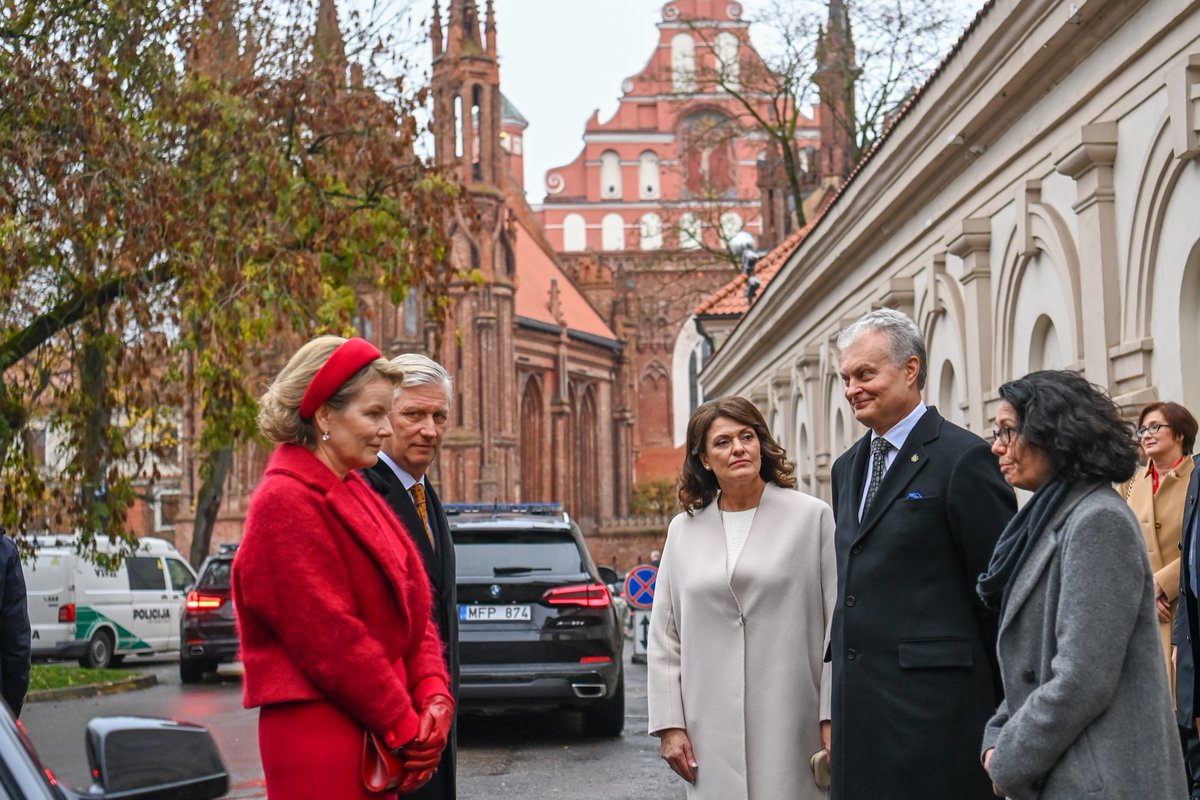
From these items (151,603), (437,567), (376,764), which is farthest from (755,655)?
(151,603)

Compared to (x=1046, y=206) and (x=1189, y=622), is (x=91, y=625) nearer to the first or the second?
(x=1046, y=206)

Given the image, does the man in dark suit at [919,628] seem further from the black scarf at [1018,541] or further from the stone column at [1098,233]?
the stone column at [1098,233]

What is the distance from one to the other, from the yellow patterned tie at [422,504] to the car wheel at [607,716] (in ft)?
24.6

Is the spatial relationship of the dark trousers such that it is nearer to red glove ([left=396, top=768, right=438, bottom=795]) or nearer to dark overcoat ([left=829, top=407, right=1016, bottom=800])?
dark overcoat ([left=829, top=407, right=1016, bottom=800])

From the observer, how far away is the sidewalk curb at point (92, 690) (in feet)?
57.0

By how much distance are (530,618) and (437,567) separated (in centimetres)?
681

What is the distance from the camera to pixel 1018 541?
4062 millimetres

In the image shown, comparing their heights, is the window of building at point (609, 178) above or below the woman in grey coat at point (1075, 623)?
above

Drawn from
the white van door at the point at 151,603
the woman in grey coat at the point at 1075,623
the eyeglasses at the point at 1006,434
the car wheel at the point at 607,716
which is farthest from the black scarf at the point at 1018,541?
the white van door at the point at 151,603

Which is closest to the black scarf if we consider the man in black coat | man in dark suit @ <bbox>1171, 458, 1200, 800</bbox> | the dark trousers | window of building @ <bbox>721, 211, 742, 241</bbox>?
man in dark suit @ <bbox>1171, 458, 1200, 800</bbox>

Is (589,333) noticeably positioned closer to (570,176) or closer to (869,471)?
(570,176)

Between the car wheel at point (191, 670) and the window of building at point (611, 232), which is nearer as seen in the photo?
the car wheel at point (191, 670)

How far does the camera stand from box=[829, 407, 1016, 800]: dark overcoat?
4.64m

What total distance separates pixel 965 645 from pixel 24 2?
1381 cm
